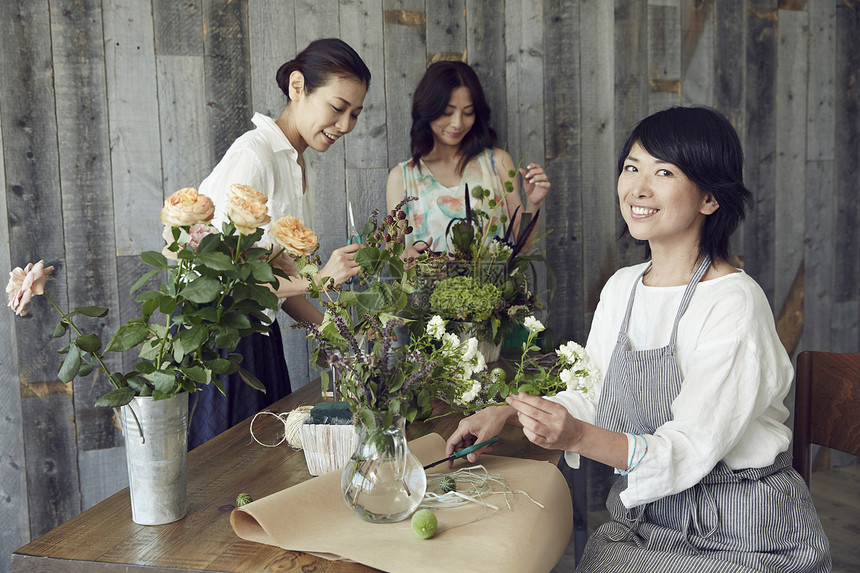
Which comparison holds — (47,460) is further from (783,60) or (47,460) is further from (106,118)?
(783,60)

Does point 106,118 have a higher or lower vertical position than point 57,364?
higher

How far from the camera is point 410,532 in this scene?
3.20 feet

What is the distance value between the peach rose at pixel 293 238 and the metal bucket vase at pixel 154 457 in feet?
0.86

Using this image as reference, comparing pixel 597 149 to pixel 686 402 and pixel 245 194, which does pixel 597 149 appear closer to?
pixel 686 402

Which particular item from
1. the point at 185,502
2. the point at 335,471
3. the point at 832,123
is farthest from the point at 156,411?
the point at 832,123

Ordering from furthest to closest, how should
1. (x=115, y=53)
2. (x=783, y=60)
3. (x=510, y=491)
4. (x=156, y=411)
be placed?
(x=783, y=60) → (x=115, y=53) → (x=510, y=491) → (x=156, y=411)

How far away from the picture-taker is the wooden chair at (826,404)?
148cm

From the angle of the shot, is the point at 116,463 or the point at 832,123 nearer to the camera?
the point at 116,463

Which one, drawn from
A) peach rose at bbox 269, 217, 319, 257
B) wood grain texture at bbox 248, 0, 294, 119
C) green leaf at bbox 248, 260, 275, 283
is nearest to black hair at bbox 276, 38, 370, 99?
wood grain texture at bbox 248, 0, 294, 119

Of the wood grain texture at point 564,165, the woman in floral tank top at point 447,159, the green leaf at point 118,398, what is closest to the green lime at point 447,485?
the green leaf at point 118,398

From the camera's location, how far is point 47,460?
8.15ft

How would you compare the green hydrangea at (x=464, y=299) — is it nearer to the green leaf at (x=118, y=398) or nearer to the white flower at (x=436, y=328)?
the white flower at (x=436, y=328)

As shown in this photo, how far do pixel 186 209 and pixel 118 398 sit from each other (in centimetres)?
27

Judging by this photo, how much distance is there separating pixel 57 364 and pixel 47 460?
1.09 ft
